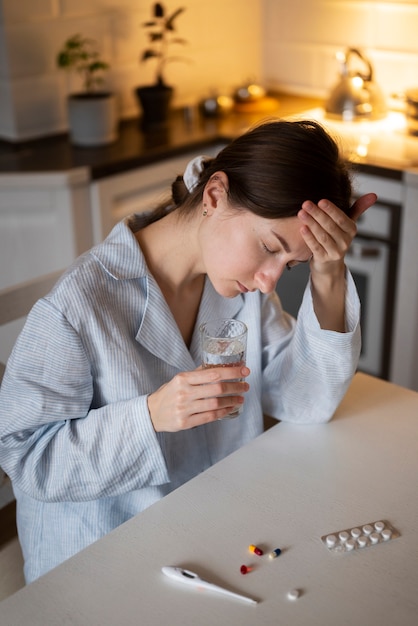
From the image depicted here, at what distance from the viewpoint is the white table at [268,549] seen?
940 mm

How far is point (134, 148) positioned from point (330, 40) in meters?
1.01

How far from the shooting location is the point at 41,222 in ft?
7.95

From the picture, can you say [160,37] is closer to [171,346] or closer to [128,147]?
[128,147]

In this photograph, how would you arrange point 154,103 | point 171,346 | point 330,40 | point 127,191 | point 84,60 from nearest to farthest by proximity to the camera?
point 171,346 < point 127,191 < point 84,60 < point 154,103 < point 330,40

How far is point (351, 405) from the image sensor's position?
1413 millimetres

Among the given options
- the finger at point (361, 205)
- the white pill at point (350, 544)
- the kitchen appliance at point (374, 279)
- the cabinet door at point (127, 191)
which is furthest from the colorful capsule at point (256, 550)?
the kitchen appliance at point (374, 279)

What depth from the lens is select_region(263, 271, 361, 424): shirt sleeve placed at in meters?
1.35

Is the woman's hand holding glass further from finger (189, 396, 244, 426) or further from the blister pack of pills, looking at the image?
the blister pack of pills

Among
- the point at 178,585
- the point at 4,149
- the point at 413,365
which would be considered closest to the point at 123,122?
the point at 4,149

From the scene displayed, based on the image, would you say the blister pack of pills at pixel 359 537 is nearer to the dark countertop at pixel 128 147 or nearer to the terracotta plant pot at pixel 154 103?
the dark countertop at pixel 128 147

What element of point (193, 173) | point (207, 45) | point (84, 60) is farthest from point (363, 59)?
point (193, 173)

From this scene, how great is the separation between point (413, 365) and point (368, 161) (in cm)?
66

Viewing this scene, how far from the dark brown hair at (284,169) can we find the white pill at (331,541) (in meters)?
0.47

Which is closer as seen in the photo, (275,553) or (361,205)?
(275,553)
